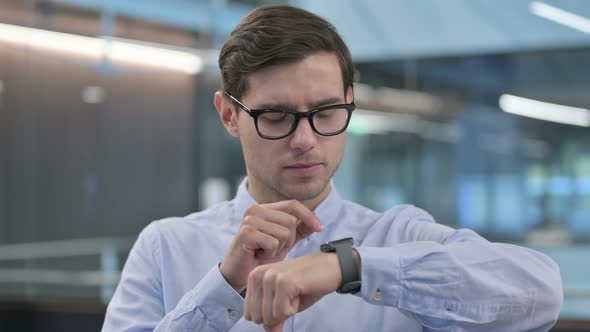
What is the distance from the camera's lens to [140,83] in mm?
5414

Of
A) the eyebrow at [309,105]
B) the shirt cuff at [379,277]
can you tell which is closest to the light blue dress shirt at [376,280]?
the shirt cuff at [379,277]

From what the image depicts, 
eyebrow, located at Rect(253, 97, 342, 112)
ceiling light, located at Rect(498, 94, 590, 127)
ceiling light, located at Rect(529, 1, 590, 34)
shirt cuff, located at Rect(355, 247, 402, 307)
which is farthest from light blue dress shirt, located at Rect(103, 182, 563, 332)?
ceiling light, located at Rect(529, 1, 590, 34)

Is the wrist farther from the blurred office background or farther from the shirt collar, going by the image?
the blurred office background

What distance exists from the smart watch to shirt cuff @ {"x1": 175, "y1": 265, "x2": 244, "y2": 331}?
0.68ft

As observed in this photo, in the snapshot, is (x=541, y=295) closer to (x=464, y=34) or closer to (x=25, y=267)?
(x=464, y=34)

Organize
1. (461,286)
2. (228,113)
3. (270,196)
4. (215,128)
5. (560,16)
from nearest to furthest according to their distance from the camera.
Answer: (461,286) < (270,196) < (228,113) < (560,16) < (215,128)

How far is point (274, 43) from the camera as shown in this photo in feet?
4.68

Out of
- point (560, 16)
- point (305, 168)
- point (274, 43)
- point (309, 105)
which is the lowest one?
point (305, 168)

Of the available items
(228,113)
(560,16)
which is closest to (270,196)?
(228,113)

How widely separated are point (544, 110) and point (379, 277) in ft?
11.3

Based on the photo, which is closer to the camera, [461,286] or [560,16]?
[461,286]

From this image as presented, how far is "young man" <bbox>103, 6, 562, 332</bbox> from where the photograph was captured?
112cm

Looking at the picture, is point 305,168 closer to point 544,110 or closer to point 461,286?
point 461,286

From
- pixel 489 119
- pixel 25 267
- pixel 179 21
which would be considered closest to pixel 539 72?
pixel 489 119
